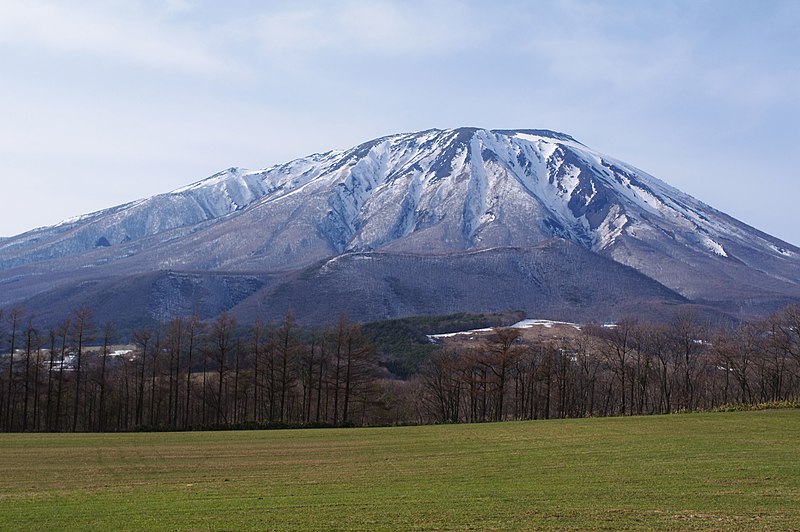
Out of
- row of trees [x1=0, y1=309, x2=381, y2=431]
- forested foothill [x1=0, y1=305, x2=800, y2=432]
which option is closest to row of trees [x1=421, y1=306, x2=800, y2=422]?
forested foothill [x1=0, y1=305, x2=800, y2=432]

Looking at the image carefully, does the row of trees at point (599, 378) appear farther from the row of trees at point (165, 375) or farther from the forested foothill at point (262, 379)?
the row of trees at point (165, 375)

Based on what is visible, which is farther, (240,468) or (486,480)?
(240,468)

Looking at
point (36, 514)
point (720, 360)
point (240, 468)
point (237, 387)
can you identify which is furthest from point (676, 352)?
point (36, 514)

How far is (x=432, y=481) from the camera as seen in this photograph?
29719 mm

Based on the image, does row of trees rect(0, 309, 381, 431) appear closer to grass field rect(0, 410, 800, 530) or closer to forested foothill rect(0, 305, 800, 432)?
forested foothill rect(0, 305, 800, 432)

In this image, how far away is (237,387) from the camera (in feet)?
258

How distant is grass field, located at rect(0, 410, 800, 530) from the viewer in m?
22.2

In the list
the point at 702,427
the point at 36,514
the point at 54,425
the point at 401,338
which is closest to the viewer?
the point at 36,514

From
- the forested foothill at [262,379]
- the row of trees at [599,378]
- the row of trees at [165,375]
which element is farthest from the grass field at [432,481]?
the row of trees at [599,378]

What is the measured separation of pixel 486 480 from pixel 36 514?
14750 mm

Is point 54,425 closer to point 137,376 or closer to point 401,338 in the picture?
point 137,376

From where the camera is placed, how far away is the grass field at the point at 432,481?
72.8ft

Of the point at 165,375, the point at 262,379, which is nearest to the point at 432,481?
the point at 165,375

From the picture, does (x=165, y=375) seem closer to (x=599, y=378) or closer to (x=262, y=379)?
(x=262, y=379)
